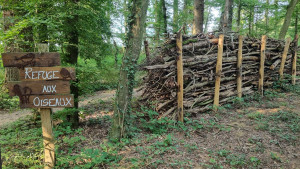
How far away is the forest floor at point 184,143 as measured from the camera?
3.10m

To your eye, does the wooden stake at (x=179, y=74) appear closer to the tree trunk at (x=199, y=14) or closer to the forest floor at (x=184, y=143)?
the forest floor at (x=184, y=143)

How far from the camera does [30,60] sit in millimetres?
2627

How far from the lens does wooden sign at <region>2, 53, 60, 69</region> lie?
260 centimetres

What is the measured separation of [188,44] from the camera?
216 inches

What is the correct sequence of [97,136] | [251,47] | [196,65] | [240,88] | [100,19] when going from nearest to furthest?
1. [97,136]
2. [100,19]
3. [196,65]
4. [240,88]
5. [251,47]

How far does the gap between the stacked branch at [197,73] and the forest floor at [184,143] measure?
0.47m

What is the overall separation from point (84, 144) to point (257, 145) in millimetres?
3634

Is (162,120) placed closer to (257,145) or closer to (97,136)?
(97,136)

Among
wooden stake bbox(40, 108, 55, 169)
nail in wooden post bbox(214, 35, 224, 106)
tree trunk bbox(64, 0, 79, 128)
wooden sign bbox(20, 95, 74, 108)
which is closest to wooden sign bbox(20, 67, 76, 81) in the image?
wooden sign bbox(20, 95, 74, 108)

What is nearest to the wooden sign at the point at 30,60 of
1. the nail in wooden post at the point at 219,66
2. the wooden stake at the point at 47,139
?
the wooden stake at the point at 47,139

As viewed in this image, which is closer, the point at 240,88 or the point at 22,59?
the point at 22,59

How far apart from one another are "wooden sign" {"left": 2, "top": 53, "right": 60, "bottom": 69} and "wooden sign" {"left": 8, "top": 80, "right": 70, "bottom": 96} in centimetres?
26

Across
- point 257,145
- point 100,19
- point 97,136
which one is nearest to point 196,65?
point 257,145

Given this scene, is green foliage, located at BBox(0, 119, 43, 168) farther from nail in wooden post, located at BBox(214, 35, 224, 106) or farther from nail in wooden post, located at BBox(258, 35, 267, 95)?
nail in wooden post, located at BBox(258, 35, 267, 95)
